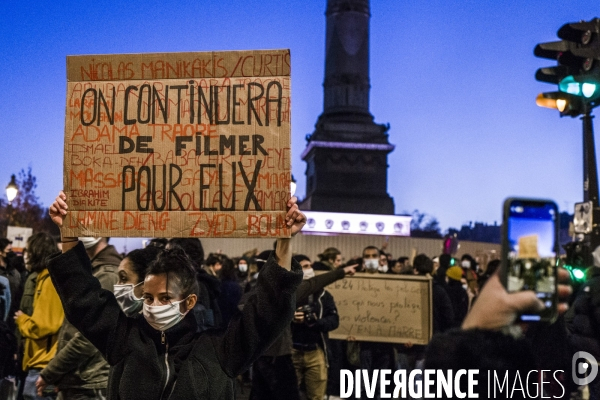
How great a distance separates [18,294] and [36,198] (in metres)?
61.5

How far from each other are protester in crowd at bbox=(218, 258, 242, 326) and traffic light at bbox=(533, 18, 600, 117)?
4.93 meters

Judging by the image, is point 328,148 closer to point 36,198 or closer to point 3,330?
point 36,198

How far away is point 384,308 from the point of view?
32.4 ft

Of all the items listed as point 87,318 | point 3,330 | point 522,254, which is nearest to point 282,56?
point 87,318

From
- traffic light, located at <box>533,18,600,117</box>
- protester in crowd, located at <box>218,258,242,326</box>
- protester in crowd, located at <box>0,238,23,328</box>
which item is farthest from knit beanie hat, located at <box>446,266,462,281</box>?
protester in crowd, located at <box>0,238,23,328</box>

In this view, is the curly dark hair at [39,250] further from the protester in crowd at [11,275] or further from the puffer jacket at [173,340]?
the protester in crowd at [11,275]

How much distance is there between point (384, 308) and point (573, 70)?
3640 mm

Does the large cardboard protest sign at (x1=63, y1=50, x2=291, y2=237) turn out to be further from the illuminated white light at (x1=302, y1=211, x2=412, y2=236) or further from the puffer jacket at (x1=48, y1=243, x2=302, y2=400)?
the illuminated white light at (x1=302, y1=211, x2=412, y2=236)

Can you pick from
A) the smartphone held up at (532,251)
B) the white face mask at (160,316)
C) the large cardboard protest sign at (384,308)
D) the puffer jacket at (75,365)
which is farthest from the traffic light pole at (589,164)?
the smartphone held up at (532,251)

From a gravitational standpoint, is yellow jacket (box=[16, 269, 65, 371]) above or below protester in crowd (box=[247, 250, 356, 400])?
above

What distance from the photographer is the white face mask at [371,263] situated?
10.8 meters

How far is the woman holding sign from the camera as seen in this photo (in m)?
3.15

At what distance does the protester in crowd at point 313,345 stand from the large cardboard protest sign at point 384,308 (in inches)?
55.6

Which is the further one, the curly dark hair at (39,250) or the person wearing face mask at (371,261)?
the person wearing face mask at (371,261)
